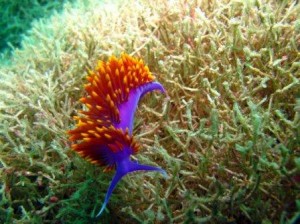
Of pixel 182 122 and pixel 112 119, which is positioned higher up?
pixel 112 119

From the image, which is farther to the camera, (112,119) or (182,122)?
(182,122)

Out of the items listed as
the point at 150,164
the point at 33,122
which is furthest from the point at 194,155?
the point at 33,122

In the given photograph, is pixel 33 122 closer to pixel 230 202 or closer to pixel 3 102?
pixel 3 102
